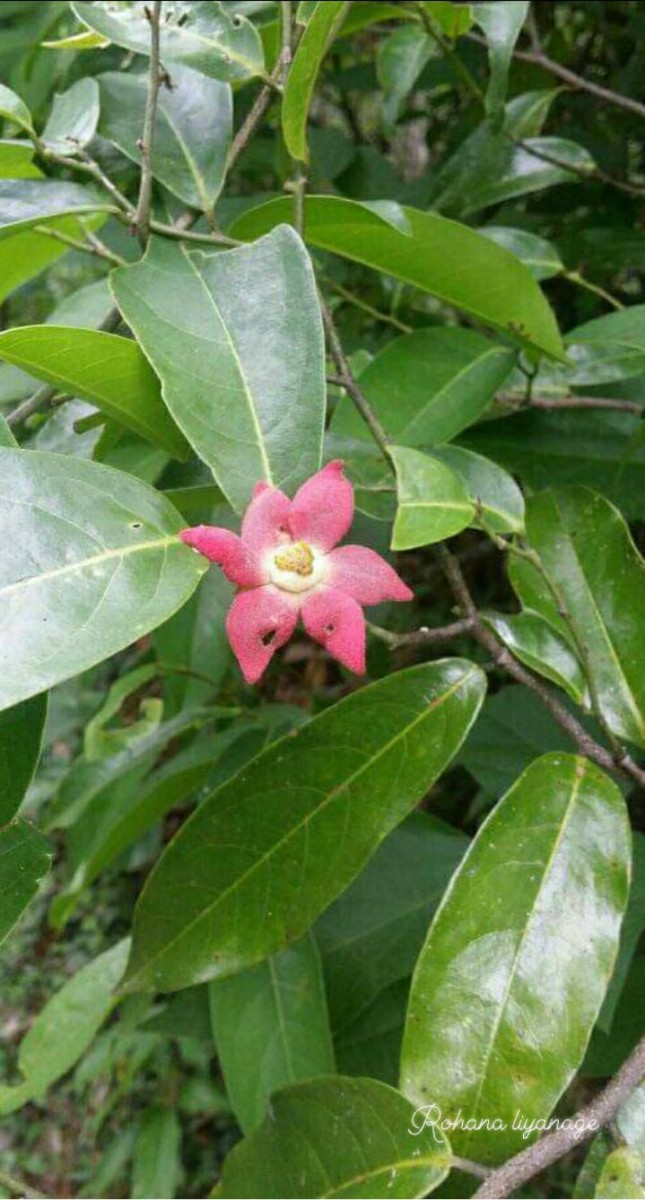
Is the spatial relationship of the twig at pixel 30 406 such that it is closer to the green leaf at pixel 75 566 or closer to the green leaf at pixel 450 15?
the green leaf at pixel 75 566

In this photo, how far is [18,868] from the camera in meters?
0.67

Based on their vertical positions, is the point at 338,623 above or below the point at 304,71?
below

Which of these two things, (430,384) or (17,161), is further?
(430,384)

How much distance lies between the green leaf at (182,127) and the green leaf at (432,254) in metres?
0.05

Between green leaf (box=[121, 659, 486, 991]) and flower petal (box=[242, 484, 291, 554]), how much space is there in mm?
200

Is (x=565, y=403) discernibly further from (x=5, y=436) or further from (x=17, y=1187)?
(x=17, y=1187)

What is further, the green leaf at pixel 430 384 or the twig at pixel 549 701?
the green leaf at pixel 430 384

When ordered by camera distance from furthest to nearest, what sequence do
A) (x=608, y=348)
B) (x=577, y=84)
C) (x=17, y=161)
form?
(x=577, y=84)
(x=608, y=348)
(x=17, y=161)

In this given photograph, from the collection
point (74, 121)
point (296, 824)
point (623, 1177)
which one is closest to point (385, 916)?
point (296, 824)

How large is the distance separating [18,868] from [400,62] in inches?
38.4

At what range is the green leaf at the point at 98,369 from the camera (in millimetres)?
651

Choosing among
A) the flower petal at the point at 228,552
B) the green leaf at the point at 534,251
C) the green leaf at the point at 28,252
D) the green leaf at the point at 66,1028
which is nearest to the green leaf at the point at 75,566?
the flower petal at the point at 228,552

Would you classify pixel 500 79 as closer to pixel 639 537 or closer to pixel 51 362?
pixel 51 362

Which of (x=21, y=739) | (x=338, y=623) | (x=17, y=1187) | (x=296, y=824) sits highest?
(x=338, y=623)
